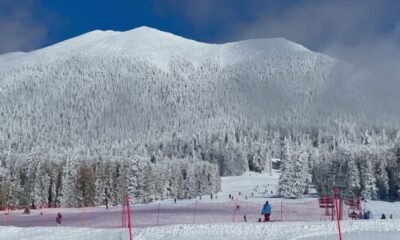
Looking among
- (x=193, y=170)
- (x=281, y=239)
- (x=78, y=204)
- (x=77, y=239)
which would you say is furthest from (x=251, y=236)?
(x=193, y=170)

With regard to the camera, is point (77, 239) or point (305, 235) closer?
point (305, 235)

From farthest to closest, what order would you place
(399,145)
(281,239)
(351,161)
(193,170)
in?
1. (193,170)
2. (351,161)
3. (399,145)
4. (281,239)

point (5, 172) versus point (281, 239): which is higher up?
point (5, 172)

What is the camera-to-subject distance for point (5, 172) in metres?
118

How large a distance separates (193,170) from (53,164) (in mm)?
41540

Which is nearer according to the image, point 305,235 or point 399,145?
point 305,235

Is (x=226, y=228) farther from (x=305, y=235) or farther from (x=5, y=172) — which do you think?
(x=5, y=172)

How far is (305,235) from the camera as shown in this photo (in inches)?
1102

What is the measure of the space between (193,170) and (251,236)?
404 feet

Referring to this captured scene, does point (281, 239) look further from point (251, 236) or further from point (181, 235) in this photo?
point (181, 235)

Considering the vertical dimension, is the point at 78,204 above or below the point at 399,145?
below

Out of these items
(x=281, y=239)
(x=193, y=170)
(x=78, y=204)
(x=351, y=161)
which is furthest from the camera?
(x=193, y=170)

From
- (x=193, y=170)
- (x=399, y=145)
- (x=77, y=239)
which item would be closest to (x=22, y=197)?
(x=193, y=170)

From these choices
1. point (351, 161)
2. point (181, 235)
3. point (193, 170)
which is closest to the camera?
point (181, 235)
